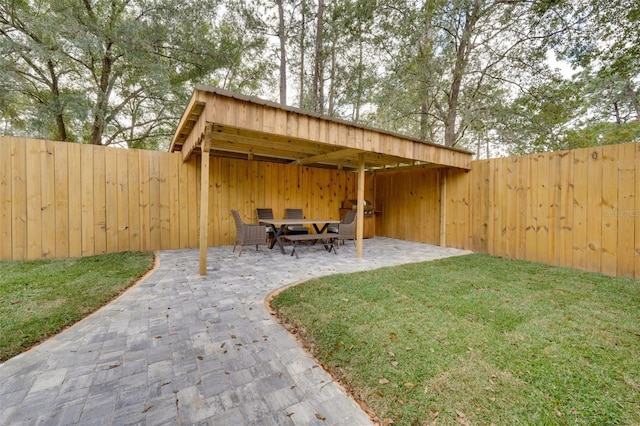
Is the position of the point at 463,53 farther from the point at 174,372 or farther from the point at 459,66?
the point at 174,372

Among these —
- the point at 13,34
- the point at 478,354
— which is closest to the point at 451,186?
the point at 478,354

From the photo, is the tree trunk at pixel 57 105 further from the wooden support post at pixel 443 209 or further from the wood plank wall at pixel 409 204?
the wooden support post at pixel 443 209

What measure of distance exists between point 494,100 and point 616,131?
12.1ft

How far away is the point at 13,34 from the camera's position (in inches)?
260

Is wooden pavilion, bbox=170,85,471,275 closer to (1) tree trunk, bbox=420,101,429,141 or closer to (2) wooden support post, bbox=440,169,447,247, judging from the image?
(2) wooden support post, bbox=440,169,447,247

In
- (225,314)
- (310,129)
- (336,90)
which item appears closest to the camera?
(225,314)

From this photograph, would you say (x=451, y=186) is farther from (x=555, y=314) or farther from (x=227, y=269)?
(x=227, y=269)

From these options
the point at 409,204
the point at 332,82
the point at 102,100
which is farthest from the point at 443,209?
the point at 102,100

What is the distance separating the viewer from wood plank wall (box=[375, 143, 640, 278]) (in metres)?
4.21

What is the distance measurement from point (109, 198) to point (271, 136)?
3.56 m

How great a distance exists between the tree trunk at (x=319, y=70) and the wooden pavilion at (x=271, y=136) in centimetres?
432

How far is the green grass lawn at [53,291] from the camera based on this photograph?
2232mm

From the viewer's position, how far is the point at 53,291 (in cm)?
312

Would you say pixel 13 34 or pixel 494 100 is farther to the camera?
pixel 494 100
